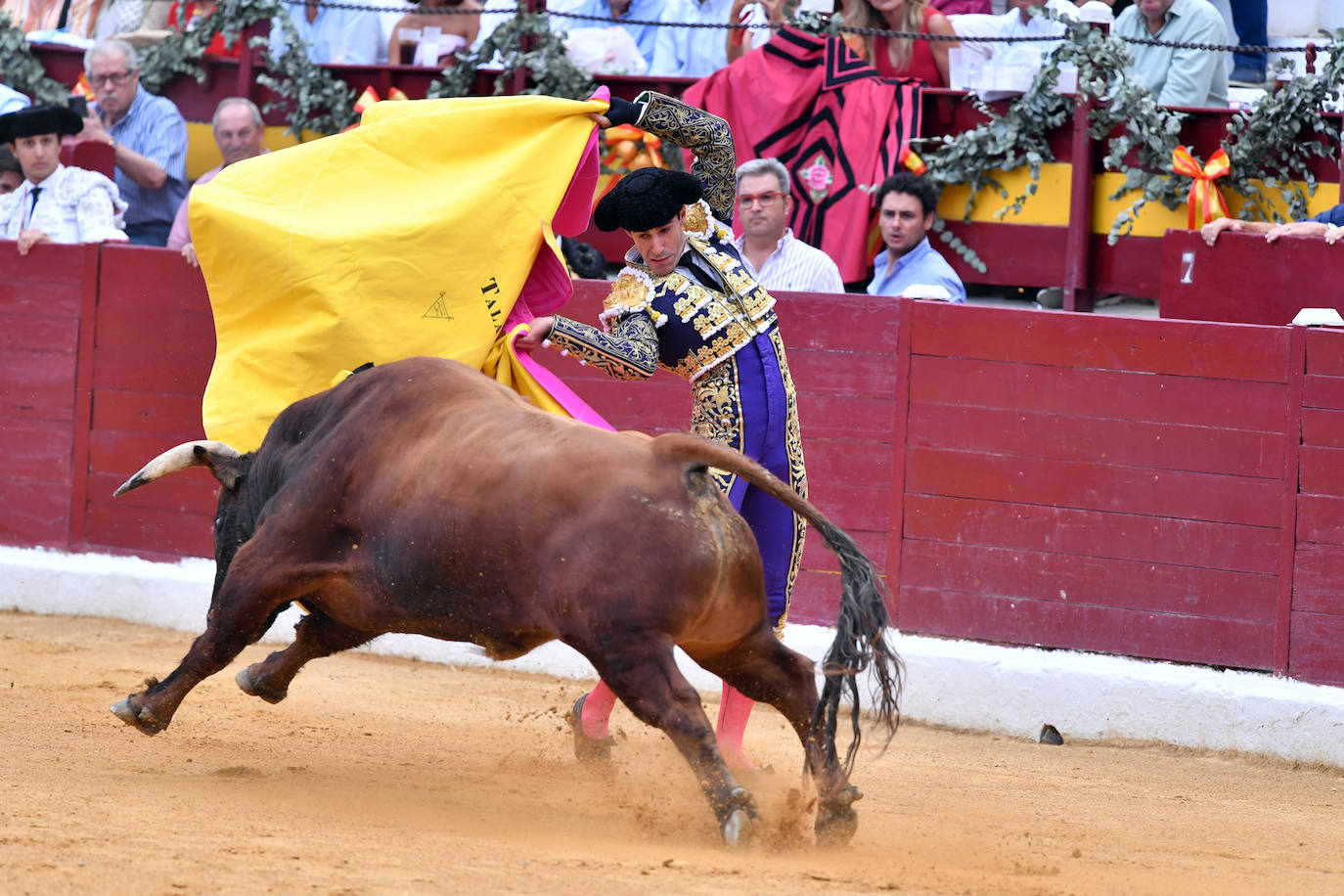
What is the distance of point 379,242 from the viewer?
168 inches

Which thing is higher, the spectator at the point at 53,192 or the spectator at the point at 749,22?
the spectator at the point at 749,22

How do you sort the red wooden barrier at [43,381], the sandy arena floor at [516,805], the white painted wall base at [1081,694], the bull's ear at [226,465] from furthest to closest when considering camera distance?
1. the red wooden barrier at [43,381]
2. the white painted wall base at [1081,694]
3. the bull's ear at [226,465]
4. the sandy arena floor at [516,805]

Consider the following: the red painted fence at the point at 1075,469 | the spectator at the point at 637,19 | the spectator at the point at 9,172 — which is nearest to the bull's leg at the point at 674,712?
the red painted fence at the point at 1075,469

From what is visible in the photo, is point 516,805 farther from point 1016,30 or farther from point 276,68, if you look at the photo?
point 276,68

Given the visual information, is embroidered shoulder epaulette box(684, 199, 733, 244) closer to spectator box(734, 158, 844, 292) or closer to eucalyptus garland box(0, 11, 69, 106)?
spectator box(734, 158, 844, 292)

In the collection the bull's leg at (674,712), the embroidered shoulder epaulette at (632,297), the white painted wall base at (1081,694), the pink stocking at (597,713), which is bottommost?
the white painted wall base at (1081,694)

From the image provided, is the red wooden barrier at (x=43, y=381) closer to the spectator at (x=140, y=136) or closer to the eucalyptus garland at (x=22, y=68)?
the spectator at (x=140, y=136)

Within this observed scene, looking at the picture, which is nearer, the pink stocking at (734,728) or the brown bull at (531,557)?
the brown bull at (531,557)

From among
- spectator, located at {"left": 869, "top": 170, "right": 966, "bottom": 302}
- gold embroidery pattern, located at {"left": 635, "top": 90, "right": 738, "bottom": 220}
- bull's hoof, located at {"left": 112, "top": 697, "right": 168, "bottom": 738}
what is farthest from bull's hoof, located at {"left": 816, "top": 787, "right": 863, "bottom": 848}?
spectator, located at {"left": 869, "top": 170, "right": 966, "bottom": 302}

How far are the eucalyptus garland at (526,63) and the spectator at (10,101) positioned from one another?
1899mm

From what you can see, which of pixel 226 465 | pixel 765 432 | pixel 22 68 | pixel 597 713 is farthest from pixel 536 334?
pixel 22 68

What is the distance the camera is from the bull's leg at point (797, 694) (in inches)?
144

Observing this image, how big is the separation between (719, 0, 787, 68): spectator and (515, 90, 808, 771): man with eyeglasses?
2838mm

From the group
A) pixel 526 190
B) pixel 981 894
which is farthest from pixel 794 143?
pixel 981 894
